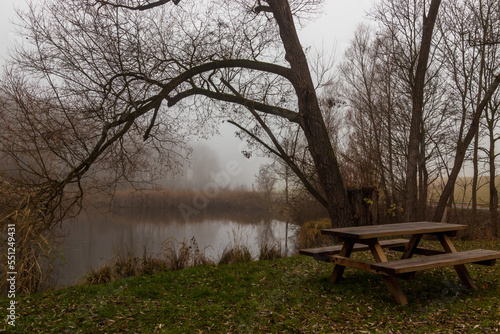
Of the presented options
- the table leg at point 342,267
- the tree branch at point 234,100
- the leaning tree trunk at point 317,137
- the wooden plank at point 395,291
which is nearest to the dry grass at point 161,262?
the leaning tree trunk at point 317,137

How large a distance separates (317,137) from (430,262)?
10.4 ft

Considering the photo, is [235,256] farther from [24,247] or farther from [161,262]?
[24,247]

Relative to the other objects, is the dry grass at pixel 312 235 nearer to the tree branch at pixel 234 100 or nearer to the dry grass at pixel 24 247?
the tree branch at pixel 234 100

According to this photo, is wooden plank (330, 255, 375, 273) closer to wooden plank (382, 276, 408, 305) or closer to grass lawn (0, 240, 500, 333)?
wooden plank (382, 276, 408, 305)

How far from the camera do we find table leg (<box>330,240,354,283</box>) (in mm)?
4331

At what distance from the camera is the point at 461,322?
3367 mm

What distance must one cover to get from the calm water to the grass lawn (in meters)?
2.22

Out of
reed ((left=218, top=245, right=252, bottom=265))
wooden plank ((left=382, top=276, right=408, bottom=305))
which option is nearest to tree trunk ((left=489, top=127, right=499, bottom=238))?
reed ((left=218, top=245, right=252, bottom=265))

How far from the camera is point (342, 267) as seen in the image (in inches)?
179

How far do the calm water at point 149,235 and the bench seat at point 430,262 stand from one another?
3.53 metres

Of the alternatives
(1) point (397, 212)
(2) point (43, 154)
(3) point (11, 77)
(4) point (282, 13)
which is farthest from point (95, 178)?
(1) point (397, 212)

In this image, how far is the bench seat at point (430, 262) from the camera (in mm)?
3585

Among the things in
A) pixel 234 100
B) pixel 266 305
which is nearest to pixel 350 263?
pixel 266 305

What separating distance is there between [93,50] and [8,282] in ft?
11.2
